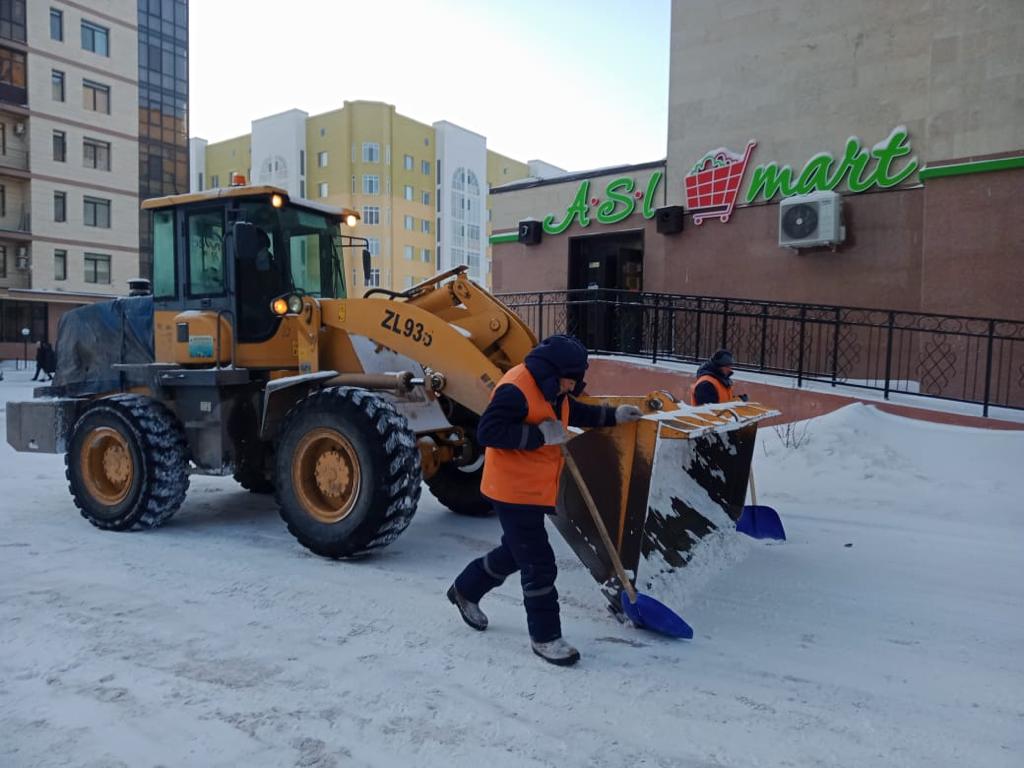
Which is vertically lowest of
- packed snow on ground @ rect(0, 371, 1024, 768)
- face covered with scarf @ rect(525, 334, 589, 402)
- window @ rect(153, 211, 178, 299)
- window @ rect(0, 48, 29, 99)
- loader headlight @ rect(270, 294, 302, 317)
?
packed snow on ground @ rect(0, 371, 1024, 768)

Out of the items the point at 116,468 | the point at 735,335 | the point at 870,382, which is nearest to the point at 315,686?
the point at 116,468

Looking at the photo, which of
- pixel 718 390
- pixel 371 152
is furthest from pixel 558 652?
pixel 371 152

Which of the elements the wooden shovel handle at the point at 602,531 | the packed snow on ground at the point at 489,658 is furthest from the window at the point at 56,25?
the wooden shovel handle at the point at 602,531

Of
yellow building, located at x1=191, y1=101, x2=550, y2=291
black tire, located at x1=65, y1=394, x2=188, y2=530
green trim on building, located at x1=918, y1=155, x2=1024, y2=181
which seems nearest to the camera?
black tire, located at x1=65, y1=394, x2=188, y2=530

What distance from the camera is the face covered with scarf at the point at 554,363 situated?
154 inches

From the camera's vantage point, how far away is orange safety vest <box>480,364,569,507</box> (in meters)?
3.91

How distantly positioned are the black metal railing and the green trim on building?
6.67 feet

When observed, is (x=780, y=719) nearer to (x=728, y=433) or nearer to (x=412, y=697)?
(x=412, y=697)

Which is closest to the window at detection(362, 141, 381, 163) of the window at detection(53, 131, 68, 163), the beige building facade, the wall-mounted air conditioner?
the beige building facade

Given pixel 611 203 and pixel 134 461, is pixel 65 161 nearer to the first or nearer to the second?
pixel 611 203

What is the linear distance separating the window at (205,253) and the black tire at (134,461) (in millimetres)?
1120

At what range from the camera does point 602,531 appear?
417cm

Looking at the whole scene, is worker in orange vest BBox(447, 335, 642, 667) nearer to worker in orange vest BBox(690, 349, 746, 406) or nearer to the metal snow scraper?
the metal snow scraper

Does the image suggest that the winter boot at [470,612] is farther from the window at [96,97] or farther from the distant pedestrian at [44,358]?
the window at [96,97]
